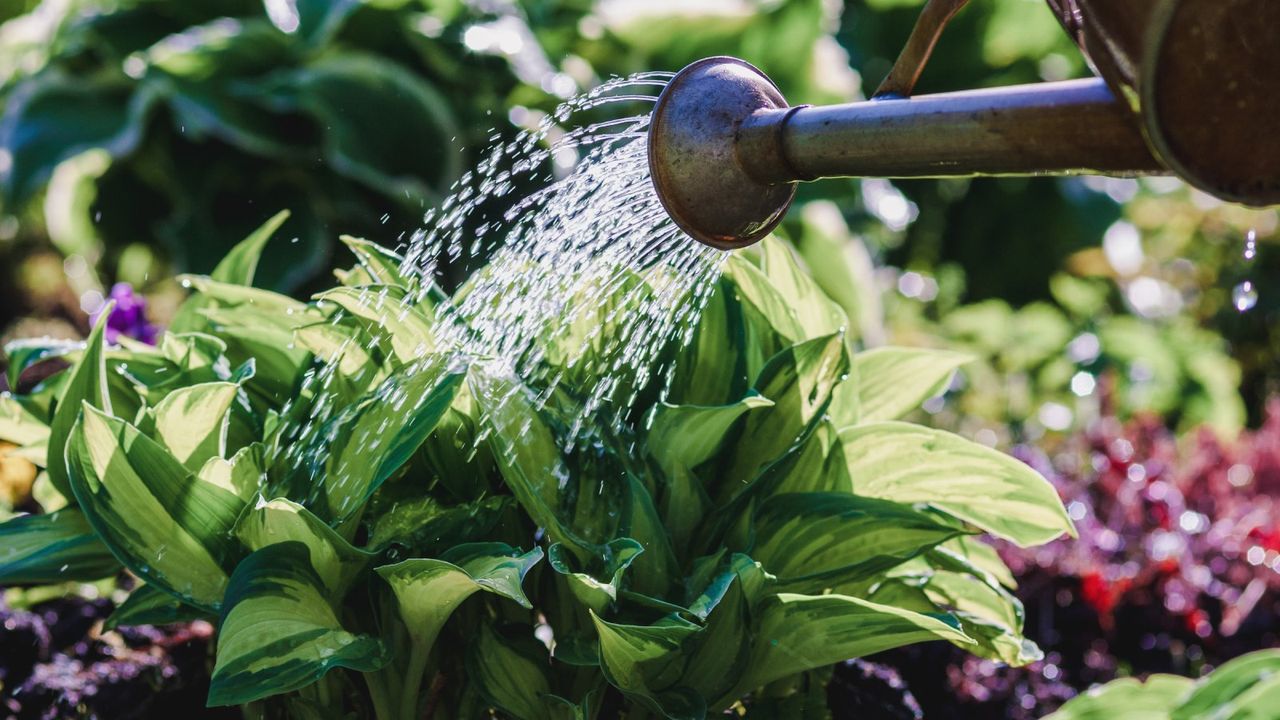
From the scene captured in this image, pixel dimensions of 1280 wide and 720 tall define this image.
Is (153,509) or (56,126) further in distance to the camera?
(56,126)

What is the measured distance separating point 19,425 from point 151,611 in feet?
1.38

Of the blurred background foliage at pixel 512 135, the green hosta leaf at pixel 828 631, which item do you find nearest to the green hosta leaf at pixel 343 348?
the green hosta leaf at pixel 828 631

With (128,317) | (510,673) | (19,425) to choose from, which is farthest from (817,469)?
(128,317)

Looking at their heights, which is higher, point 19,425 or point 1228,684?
point 19,425

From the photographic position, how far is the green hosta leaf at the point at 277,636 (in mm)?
1141

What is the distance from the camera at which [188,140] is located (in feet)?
14.9

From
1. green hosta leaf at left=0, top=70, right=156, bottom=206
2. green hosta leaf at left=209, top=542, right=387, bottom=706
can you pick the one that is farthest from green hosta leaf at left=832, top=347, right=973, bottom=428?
green hosta leaf at left=0, top=70, right=156, bottom=206

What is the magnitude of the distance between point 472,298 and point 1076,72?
14.5 ft

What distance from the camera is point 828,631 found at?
127cm

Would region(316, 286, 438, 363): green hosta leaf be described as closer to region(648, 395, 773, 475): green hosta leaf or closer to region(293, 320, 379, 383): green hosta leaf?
region(293, 320, 379, 383): green hosta leaf

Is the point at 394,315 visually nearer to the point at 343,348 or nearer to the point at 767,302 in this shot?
the point at 343,348

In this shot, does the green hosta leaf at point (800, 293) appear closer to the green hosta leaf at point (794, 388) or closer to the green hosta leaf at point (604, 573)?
the green hosta leaf at point (794, 388)

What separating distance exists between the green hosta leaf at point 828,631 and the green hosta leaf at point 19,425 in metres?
0.99

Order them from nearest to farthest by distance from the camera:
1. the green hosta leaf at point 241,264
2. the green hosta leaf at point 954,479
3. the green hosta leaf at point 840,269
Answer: the green hosta leaf at point 954,479
the green hosta leaf at point 241,264
the green hosta leaf at point 840,269
